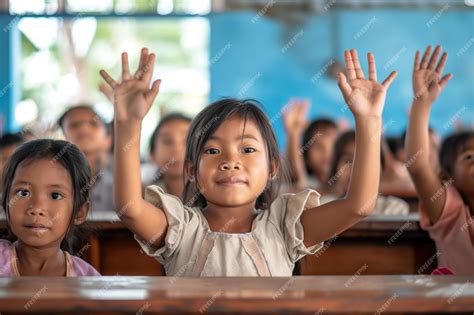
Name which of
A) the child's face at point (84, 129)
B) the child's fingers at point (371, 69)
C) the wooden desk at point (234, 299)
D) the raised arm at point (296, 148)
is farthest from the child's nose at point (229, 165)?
the raised arm at point (296, 148)

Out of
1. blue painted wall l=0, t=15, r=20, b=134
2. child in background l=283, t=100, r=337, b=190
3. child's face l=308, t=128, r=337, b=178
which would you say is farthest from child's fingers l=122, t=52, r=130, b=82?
blue painted wall l=0, t=15, r=20, b=134

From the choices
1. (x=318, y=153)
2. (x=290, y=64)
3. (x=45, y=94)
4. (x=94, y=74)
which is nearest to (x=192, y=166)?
(x=318, y=153)

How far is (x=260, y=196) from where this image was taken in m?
2.03

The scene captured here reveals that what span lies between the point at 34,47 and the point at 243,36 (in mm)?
2659

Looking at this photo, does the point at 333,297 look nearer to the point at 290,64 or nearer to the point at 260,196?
the point at 260,196

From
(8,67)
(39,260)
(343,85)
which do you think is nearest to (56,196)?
(39,260)

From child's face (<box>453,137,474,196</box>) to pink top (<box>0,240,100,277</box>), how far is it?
4.13 ft

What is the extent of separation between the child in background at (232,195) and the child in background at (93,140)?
1968 millimetres

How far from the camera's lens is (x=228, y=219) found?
6.13 feet

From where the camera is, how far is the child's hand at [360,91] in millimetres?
1722

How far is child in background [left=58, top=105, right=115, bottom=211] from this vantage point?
150 inches

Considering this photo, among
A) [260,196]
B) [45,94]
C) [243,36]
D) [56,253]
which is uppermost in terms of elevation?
[243,36]

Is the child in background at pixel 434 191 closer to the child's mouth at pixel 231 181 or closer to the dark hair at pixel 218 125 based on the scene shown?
the dark hair at pixel 218 125

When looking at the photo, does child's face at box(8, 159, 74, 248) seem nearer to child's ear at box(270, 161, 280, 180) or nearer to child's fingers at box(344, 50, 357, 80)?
child's ear at box(270, 161, 280, 180)
